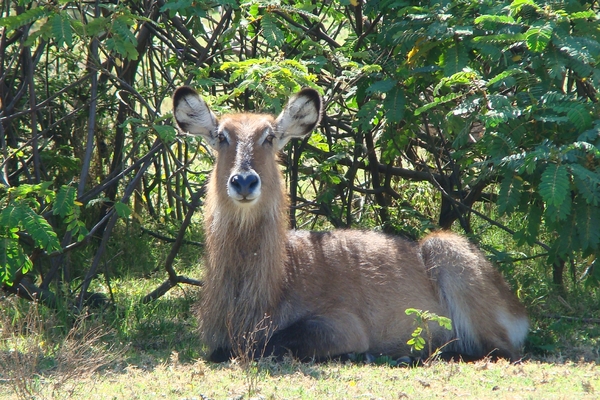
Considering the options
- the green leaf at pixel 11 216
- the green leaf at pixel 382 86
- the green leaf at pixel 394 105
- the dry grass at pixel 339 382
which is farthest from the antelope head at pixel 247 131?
the green leaf at pixel 11 216

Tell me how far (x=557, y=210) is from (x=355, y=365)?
2.00 m

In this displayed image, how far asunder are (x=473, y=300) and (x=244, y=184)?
2492 mm

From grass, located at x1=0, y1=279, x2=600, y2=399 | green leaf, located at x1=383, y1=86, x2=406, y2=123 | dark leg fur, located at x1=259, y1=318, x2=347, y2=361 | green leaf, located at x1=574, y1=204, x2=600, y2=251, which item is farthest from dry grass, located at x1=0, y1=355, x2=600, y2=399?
green leaf, located at x1=383, y1=86, x2=406, y2=123

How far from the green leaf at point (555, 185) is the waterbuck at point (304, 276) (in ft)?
4.35

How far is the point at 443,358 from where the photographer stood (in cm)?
673

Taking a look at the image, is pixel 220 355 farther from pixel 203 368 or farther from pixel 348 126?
pixel 348 126

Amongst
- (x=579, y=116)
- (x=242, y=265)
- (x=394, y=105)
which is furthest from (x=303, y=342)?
(x=579, y=116)

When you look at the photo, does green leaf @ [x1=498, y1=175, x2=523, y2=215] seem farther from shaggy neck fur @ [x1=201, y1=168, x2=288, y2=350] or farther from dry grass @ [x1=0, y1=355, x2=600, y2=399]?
shaggy neck fur @ [x1=201, y1=168, x2=288, y2=350]

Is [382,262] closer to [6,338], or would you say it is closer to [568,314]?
[568,314]

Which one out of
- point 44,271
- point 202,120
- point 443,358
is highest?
point 202,120

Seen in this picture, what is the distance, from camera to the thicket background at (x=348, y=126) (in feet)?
20.6

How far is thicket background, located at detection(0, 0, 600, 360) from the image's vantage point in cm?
627

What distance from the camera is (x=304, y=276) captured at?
6828 mm

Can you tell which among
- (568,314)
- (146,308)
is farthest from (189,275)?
(568,314)
